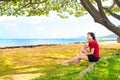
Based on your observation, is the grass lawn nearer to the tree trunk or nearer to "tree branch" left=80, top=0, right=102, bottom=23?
the tree trunk

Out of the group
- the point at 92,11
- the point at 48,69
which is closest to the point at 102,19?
the point at 92,11

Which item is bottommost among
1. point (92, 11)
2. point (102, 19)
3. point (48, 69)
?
point (48, 69)

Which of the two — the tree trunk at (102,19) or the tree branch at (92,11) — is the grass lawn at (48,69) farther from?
the tree branch at (92,11)

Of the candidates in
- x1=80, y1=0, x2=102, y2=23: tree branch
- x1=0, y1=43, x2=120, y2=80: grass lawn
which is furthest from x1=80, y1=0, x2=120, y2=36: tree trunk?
x1=0, y1=43, x2=120, y2=80: grass lawn

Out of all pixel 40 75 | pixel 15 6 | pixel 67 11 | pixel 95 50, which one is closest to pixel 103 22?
pixel 95 50

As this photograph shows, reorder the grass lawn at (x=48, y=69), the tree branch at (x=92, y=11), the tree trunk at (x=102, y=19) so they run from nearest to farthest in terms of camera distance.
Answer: the tree trunk at (x=102, y=19)
the tree branch at (x=92, y=11)
the grass lawn at (x=48, y=69)

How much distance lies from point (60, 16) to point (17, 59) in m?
5.15

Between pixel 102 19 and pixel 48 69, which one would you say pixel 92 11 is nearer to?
pixel 102 19

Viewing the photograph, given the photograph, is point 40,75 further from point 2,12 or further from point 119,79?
point 2,12

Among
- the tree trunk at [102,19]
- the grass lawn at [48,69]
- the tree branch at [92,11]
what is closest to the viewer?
the tree trunk at [102,19]

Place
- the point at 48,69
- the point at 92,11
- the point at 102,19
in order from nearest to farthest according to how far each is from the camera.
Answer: the point at 102,19 → the point at 92,11 → the point at 48,69

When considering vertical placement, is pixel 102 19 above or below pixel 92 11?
below

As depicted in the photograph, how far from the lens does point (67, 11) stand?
25.0 meters

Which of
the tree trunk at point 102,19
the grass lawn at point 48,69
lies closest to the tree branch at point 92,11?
the tree trunk at point 102,19
